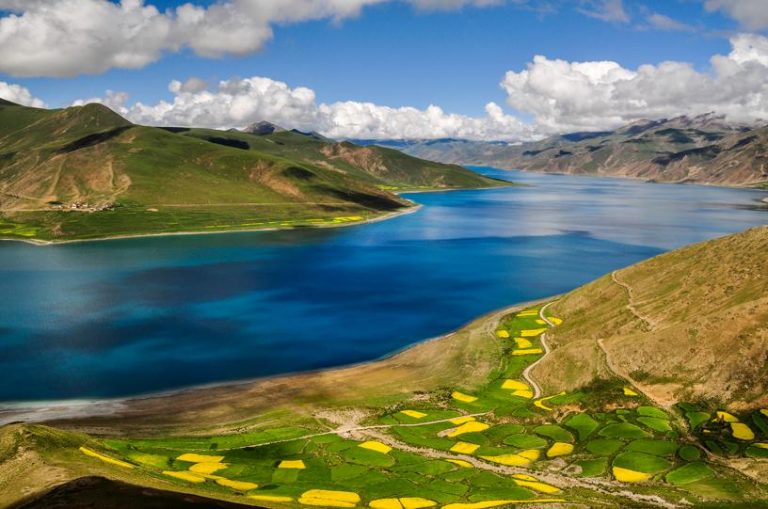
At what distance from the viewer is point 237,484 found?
47719 millimetres

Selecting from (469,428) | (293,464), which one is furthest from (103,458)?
(469,428)

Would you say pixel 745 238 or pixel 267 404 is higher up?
pixel 745 238

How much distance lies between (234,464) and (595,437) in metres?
37.7

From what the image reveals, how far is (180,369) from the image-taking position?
88.8 metres

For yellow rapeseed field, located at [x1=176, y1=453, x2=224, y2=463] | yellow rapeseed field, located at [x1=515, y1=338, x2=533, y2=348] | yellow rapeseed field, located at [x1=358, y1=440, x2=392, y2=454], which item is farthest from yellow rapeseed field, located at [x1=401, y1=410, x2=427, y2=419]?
yellow rapeseed field, located at [x1=515, y1=338, x2=533, y2=348]

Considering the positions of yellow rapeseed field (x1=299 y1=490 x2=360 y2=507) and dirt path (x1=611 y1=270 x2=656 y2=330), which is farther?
dirt path (x1=611 y1=270 x2=656 y2=330)

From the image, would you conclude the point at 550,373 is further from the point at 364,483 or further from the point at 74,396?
the point at 74,396

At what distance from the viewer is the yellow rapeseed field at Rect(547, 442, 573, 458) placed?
56438 mm

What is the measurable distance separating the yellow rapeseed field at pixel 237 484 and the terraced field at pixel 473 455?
17 cm

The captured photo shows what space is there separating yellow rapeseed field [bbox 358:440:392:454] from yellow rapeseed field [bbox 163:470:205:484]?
699 inches

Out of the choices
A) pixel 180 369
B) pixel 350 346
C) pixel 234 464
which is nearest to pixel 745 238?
pixel 350 346

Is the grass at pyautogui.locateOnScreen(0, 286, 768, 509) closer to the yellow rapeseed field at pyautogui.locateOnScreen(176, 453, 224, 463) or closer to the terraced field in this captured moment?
the terraced field

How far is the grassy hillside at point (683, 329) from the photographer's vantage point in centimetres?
6556

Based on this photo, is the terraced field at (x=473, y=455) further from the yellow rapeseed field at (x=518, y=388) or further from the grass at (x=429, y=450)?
the yellow rapeseed field at (x=518, y=388)
